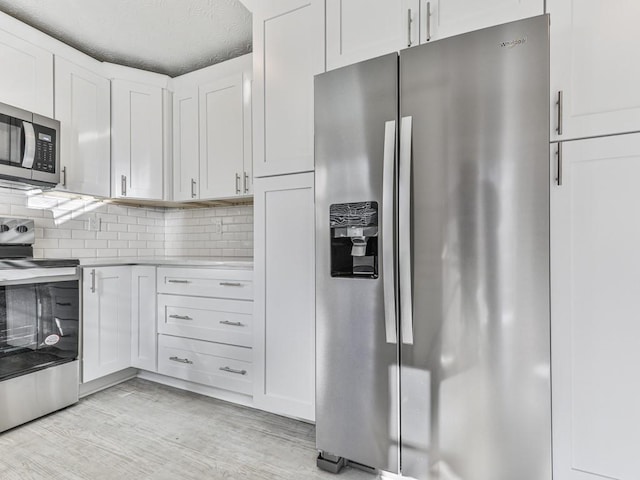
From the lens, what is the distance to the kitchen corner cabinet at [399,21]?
1.42 metres

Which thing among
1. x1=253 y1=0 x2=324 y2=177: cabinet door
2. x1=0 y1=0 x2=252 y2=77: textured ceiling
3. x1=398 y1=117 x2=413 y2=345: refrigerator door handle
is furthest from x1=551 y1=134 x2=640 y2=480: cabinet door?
x1=0 y1=0 x2=252 y2=77: textured ceiling

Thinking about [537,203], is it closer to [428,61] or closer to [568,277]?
[568,277]

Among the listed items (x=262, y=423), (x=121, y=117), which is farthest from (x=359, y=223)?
(x=121, y=117)

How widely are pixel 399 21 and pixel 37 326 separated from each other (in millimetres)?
2710

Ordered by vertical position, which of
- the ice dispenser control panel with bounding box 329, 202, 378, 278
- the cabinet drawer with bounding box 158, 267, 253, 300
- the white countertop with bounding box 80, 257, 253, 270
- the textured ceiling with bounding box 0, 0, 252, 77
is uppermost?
the textured ceiling with bounding box 0, 0, 252, 77

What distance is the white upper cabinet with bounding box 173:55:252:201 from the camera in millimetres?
2787

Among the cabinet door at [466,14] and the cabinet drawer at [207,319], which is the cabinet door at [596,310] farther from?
the cabinet drawer at [207,319]

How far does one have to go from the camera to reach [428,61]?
55.4 inches

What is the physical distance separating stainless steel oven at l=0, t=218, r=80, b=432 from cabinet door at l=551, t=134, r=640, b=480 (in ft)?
9.06

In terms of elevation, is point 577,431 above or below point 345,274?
below

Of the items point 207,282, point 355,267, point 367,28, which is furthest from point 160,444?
point 367,28

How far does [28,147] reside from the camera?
2197mm

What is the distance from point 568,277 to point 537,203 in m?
0.31

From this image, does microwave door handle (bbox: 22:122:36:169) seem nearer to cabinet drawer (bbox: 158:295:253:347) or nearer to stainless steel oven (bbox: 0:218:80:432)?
stainless steel oven (bbox: 0:218:80:432)
